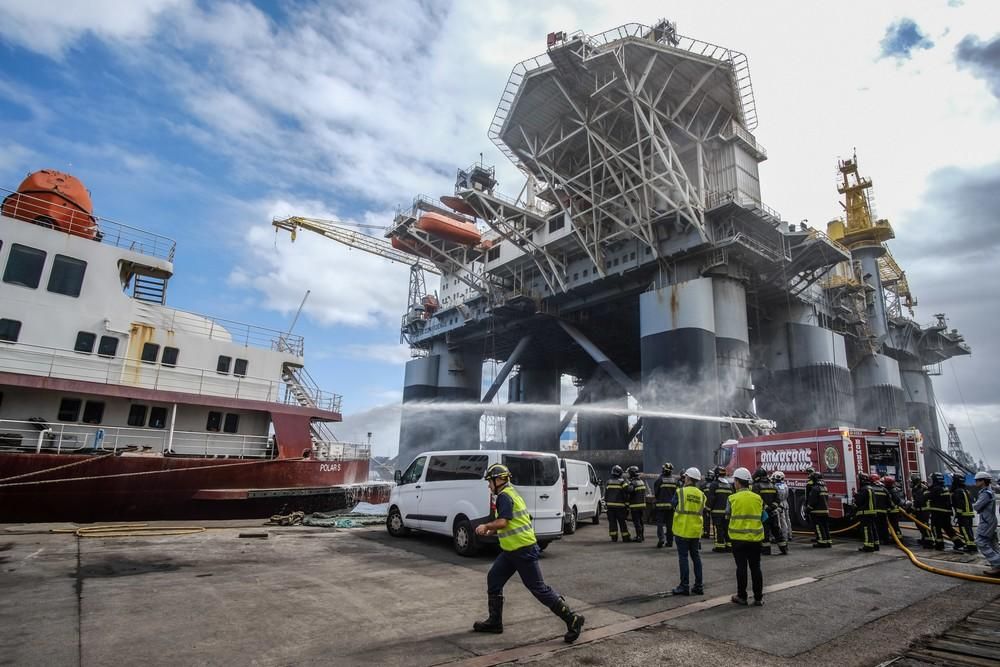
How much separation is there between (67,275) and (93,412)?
4.09 metres

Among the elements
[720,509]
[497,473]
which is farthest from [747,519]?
[720,509]

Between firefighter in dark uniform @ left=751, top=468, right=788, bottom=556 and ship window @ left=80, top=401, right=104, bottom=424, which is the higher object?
ship window @ left=80, top=401, right=104, bottom=424

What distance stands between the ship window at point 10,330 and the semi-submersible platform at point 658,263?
2229 cm

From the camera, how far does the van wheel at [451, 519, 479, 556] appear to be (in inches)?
381

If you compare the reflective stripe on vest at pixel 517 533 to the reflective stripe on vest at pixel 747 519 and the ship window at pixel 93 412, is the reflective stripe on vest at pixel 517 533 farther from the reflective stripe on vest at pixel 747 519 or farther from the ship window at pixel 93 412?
the ship window at pixel 93 412

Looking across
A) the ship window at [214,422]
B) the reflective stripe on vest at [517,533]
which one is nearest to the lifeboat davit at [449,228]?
the ship window at [214,422]

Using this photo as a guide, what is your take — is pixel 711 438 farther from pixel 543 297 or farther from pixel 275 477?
pixel 275 477

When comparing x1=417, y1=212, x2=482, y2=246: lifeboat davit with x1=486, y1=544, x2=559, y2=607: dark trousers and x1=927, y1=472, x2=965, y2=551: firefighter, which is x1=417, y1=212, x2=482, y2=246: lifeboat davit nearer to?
x1=927, y1=472, x2=965, y2=551: firefighter

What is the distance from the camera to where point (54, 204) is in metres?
16.2

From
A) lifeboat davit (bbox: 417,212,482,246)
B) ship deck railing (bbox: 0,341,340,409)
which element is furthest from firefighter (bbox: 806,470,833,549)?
lifeboat davit (bbox: 417,212,482,246)

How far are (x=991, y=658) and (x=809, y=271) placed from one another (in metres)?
31.9

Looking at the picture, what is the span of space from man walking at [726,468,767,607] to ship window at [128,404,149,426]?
15.8 meters

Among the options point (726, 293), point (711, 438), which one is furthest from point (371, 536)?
point (726, 293)

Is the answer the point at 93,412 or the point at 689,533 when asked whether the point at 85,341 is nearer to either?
the point at 93,412
